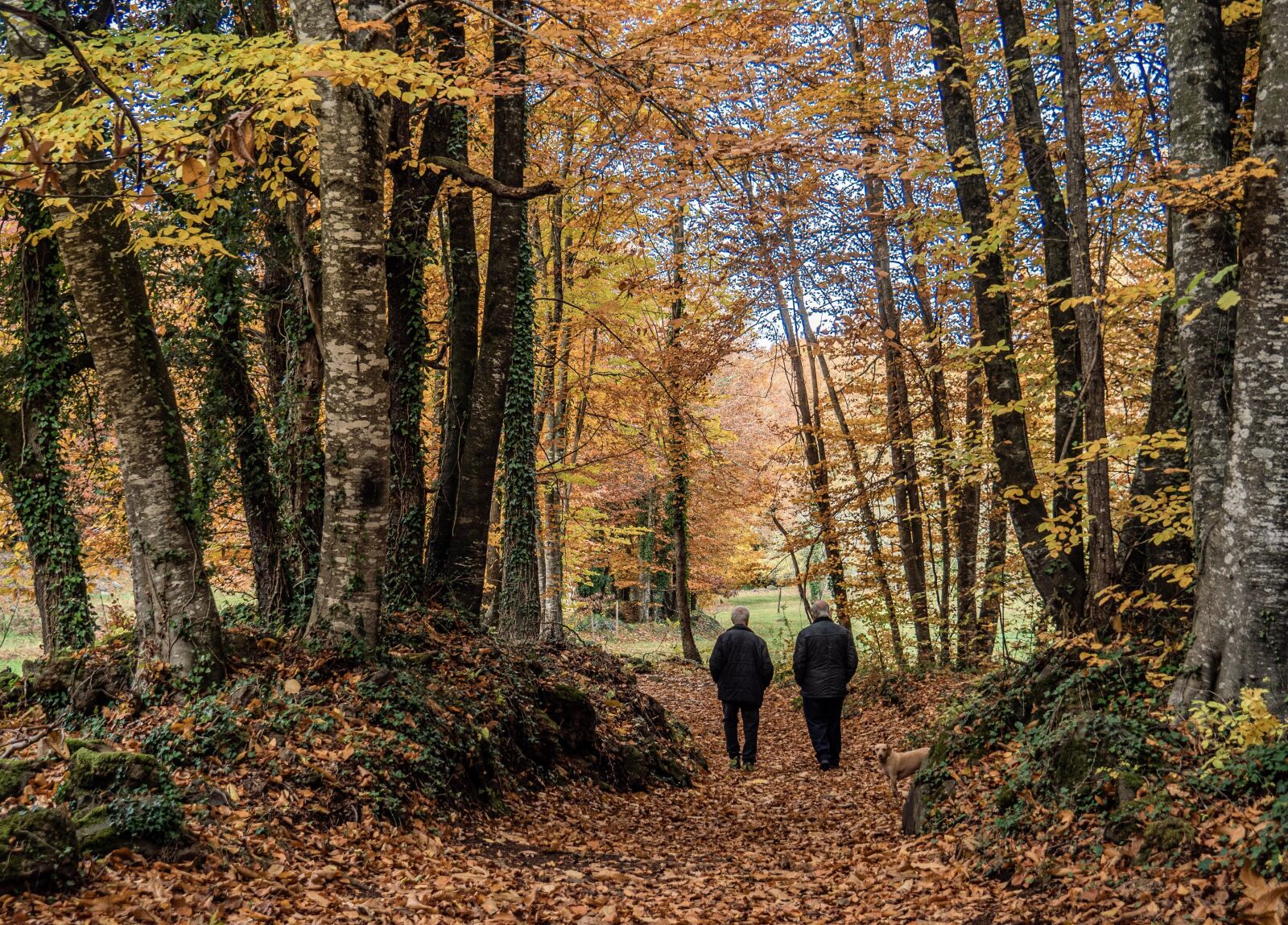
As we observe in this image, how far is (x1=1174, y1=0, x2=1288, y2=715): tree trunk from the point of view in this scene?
5.38 meters

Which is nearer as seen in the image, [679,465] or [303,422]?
→ [303,422]

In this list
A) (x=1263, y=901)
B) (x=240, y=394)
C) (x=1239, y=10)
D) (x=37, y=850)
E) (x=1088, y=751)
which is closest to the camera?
(x=1263, y=901)

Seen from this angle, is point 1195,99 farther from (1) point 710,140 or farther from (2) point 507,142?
(2) point 507,142

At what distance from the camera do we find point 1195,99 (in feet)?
20.4

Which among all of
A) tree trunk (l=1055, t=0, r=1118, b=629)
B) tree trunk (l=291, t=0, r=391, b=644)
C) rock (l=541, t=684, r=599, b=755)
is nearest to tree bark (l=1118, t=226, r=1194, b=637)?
tree trunk (l=1055, t=0, r=1118, b=629)

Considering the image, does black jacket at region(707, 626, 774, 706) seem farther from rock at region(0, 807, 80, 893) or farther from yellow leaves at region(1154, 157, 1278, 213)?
rock at region(0, 807, 80, 893)

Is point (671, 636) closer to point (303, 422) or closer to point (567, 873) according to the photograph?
point (303, 422)

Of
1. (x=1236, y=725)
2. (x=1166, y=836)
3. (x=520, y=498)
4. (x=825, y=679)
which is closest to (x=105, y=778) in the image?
(x=1166, y=836)

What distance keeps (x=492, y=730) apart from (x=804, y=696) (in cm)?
435

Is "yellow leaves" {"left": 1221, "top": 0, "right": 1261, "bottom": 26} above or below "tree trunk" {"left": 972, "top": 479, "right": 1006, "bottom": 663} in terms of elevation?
above

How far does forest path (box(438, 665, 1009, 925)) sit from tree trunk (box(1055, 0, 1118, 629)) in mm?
2704

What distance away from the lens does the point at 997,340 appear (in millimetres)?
9266

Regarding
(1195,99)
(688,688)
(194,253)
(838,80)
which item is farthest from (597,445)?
(1195,99)

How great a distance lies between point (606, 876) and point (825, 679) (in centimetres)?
511
